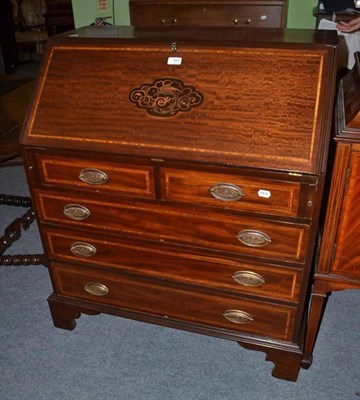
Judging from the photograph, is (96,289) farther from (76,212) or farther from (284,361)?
(284,361)

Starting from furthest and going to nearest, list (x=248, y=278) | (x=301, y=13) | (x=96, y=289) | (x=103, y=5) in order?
(x=103, y=5)
(x=301, y=13)
(x=96, y=289)
(x=248, y=278)

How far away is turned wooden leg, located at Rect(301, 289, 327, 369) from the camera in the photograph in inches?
70.7

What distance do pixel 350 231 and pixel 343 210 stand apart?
0.30 ft

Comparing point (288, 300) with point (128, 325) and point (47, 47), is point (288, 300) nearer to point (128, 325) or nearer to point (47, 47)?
point (128, 325)

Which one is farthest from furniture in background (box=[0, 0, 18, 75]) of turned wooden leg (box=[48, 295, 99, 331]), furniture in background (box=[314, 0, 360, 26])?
turned wooden leg (box=[48, 295, 99, 331])

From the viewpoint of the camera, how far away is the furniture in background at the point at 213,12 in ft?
13.6

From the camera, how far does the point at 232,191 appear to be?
1.59 metres

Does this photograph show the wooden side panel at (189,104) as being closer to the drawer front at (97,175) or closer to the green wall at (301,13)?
the drawer front at (97,175)

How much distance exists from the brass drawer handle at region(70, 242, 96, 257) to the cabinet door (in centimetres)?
104

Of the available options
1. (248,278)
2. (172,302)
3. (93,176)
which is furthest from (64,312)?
(248,278)

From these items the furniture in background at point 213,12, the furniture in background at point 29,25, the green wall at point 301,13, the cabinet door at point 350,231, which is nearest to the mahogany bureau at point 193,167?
the cabinet door at point 350,231

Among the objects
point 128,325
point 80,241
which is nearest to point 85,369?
point 128,325

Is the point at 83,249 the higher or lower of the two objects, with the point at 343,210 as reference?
lower

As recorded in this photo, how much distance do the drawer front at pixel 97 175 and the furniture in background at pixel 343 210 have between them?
2.21 ft
